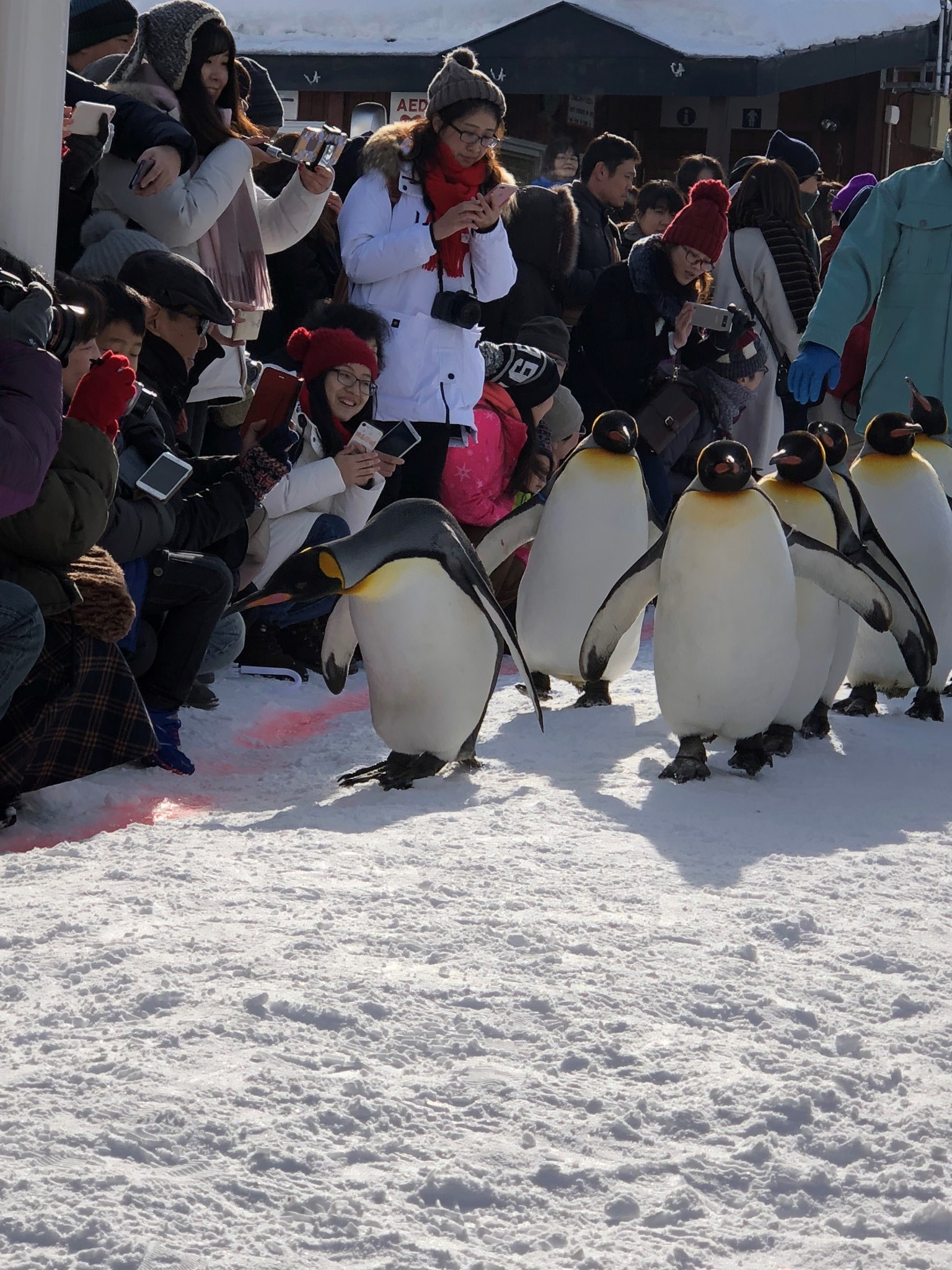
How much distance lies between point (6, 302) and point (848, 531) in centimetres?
197

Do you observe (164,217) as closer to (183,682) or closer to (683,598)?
(183,682)

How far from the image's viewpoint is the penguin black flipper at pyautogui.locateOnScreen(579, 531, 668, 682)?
350 centimetres

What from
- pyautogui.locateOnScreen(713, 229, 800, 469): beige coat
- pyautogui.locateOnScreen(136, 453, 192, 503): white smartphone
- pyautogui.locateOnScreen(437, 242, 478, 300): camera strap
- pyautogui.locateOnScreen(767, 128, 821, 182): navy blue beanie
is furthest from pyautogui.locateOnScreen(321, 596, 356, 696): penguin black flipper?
pyautogui.locateOnScreen(767, 128, 821, 182): navy blue beanie

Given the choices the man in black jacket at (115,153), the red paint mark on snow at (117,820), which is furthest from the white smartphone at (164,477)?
the man in black jacket at (115,153)

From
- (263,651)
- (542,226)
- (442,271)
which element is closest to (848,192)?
(542,226)

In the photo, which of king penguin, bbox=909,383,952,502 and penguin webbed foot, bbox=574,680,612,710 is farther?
king penguin, bbox=909,383,952,502

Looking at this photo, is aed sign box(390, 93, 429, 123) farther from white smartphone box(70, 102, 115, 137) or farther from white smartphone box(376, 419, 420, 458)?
white smartphone box(70, 102, 115, 137)

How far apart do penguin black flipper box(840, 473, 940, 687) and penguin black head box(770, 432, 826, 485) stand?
20cm

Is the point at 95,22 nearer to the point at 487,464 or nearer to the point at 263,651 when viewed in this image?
the point at 487,464

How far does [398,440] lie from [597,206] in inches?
83.4

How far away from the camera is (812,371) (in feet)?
14.9

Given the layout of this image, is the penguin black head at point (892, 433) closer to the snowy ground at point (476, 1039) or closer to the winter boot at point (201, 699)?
the snowy ground at point (476, 1039)

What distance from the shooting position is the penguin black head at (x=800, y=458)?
12.3 feet

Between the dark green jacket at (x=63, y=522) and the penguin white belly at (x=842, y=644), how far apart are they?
1.71m
